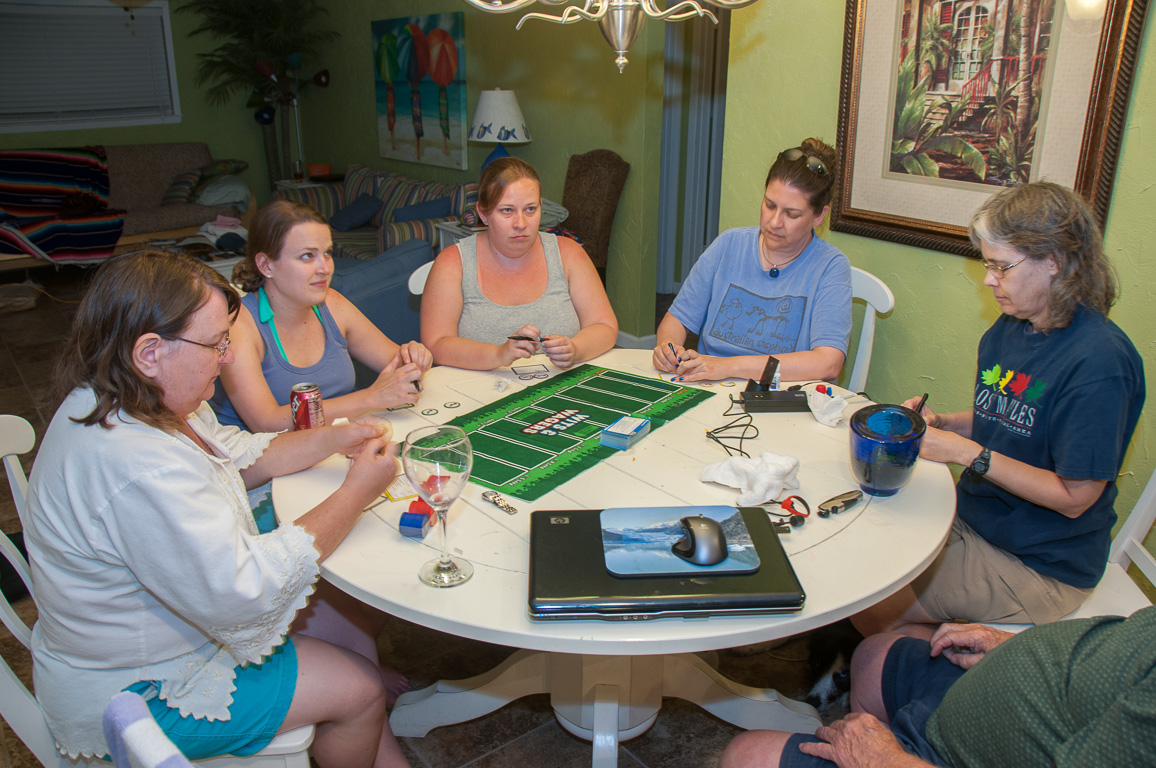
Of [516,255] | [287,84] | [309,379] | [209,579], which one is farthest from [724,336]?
[287,84]

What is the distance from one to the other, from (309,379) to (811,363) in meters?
1.29

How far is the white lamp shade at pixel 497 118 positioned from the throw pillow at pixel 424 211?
2.58 ft

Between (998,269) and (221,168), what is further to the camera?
(221,168)

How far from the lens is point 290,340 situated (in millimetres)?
1994

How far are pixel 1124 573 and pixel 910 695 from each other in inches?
27.4

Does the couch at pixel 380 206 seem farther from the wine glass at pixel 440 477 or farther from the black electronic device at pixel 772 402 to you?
the wine glass at pixel 440 477

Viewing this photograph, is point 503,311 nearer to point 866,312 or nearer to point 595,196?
point 866,312

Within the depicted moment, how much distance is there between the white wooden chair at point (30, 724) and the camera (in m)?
1.25

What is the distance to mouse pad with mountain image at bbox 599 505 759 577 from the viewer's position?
1188 millimetres

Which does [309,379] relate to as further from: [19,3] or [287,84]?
[19,3]

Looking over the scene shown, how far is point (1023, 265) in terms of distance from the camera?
148 cm

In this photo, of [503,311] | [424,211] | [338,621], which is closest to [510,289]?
[503,311]

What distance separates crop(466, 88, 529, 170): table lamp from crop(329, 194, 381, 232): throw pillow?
1676mm

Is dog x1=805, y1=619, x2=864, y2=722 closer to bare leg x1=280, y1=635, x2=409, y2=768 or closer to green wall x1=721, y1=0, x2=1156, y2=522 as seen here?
green wall x1=721, y1=0, x2=1156, y2=522
